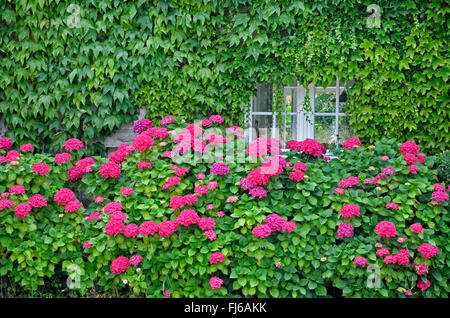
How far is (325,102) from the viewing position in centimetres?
458

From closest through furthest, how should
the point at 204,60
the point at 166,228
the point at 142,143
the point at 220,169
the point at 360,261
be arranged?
the point at 360,261 → the point at 166,228 → the point at 220,169 → the point at 142,143 → the point at 204,60

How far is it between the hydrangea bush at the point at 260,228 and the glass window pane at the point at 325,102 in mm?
1421

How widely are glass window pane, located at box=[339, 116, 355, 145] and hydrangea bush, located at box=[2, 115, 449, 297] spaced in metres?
1.24

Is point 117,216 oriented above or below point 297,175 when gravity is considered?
below

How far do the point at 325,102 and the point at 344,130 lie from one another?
376 mm

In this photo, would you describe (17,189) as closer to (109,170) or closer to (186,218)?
(109,170)

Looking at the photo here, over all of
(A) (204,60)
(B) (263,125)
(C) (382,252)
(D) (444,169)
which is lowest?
(C) (382,252)

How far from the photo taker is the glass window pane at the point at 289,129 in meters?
4.55

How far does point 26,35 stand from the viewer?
416 cm

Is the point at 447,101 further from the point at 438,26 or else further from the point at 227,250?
the point at 227,250

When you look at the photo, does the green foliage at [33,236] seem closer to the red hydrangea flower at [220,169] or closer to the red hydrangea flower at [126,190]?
the red hydrangea flower at [126,190]

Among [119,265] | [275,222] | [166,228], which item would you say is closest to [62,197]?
[119,265]

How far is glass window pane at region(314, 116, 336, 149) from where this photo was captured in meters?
4.54

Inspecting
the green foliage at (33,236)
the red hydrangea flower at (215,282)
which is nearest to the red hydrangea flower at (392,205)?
the red hydrangea flower at (215,282)
